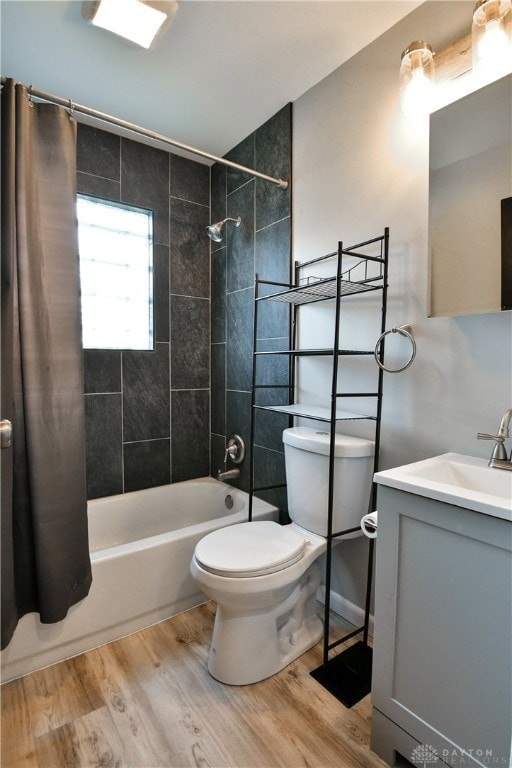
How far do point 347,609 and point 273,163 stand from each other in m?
2.30

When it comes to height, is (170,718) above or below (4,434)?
below

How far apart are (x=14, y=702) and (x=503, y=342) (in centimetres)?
204

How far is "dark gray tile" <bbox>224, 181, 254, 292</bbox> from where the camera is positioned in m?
2.31

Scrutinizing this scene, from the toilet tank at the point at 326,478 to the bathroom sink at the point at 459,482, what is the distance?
0.32m

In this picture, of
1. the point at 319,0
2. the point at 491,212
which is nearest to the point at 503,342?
the point at 491,212

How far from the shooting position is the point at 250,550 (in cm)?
146

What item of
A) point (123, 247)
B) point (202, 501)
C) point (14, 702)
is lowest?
point (14, 702)

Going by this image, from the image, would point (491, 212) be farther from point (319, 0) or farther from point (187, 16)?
point (187, 16)

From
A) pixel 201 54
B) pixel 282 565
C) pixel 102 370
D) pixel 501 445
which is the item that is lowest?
pixel 282 565

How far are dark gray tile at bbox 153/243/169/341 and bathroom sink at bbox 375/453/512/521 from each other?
1795mm

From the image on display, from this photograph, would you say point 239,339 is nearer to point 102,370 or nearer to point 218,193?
point 102,370

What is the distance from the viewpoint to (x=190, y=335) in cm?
263

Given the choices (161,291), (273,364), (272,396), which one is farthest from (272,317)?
(161,291)

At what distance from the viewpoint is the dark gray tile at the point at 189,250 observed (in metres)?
2.53
